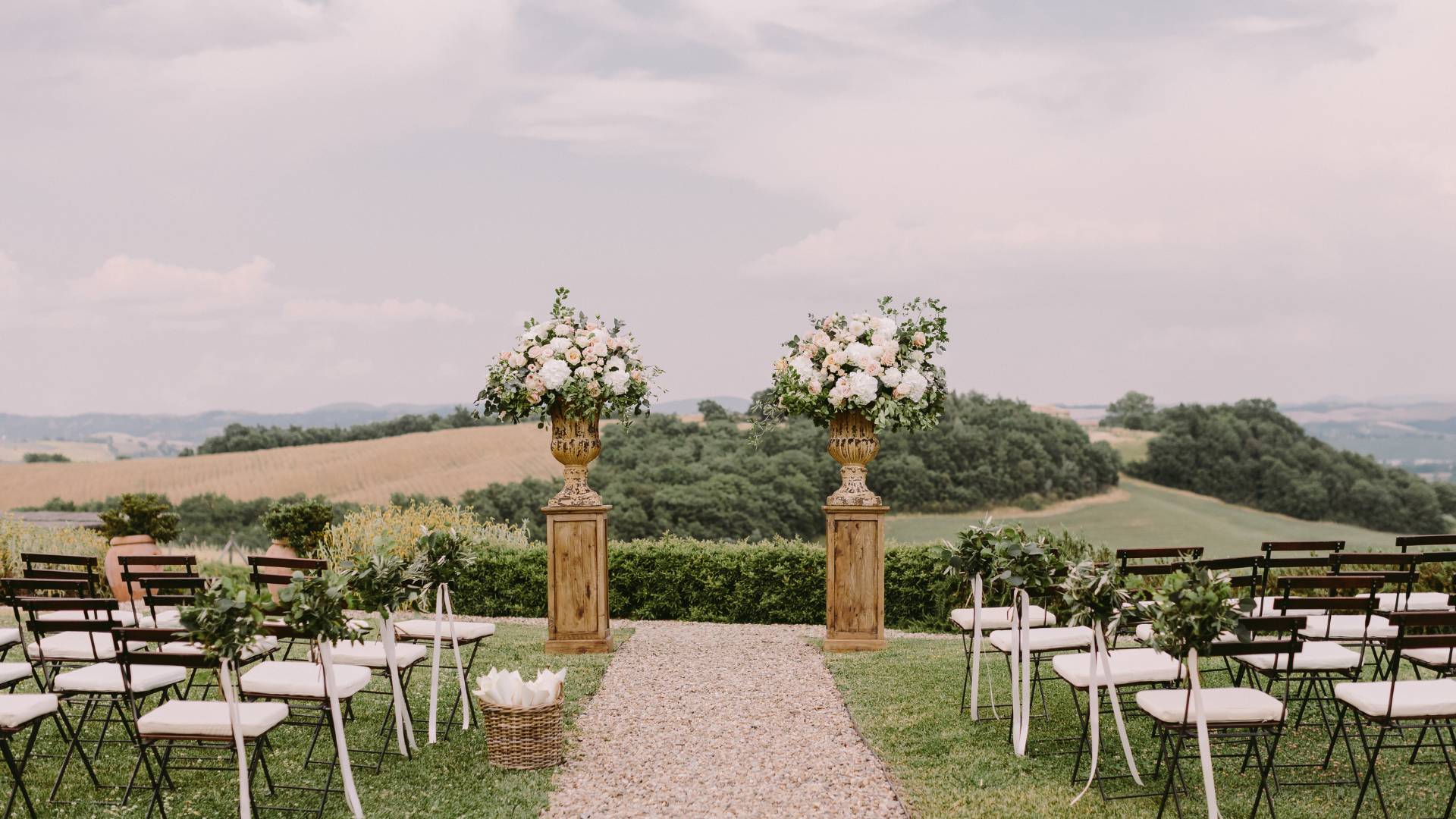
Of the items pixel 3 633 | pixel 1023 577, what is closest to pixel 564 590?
pixel 3 633

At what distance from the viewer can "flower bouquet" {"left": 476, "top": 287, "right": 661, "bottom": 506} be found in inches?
353

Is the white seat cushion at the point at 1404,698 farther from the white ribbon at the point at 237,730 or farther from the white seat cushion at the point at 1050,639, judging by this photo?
the white ribbon at the point at 237,730

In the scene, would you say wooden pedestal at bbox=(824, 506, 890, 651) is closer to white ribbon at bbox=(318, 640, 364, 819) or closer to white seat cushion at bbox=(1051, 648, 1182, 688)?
white seat cushion at bbox=(1051, 648, 1182, 688)

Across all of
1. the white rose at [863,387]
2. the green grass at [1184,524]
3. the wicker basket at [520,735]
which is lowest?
the green grass at [1184,524]

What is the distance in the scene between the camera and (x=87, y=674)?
544cm

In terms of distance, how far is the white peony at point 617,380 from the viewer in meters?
9.05

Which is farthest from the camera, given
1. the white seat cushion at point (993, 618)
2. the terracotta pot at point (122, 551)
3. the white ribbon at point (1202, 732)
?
the terracotta pot at point (122, 551)

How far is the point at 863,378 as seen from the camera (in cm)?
899

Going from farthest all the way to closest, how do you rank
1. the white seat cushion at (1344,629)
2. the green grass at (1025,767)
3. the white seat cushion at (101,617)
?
the white seat cushion at (1344,629) → the white seat cushion at (101,617) → the green grass at (1025,767)

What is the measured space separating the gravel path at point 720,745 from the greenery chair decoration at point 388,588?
3.32 ft

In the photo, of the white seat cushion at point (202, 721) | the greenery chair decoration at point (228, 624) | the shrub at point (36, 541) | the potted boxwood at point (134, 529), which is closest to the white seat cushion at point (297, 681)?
the white seat cushion at point (202, 721)

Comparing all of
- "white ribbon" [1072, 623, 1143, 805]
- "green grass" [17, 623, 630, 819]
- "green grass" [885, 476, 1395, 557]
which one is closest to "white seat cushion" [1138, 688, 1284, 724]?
"white ribbon" [1072, 623, 1143, 805]

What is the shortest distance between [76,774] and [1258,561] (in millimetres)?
6893

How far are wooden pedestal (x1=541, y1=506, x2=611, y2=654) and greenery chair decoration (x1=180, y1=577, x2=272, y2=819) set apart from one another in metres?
4.61
